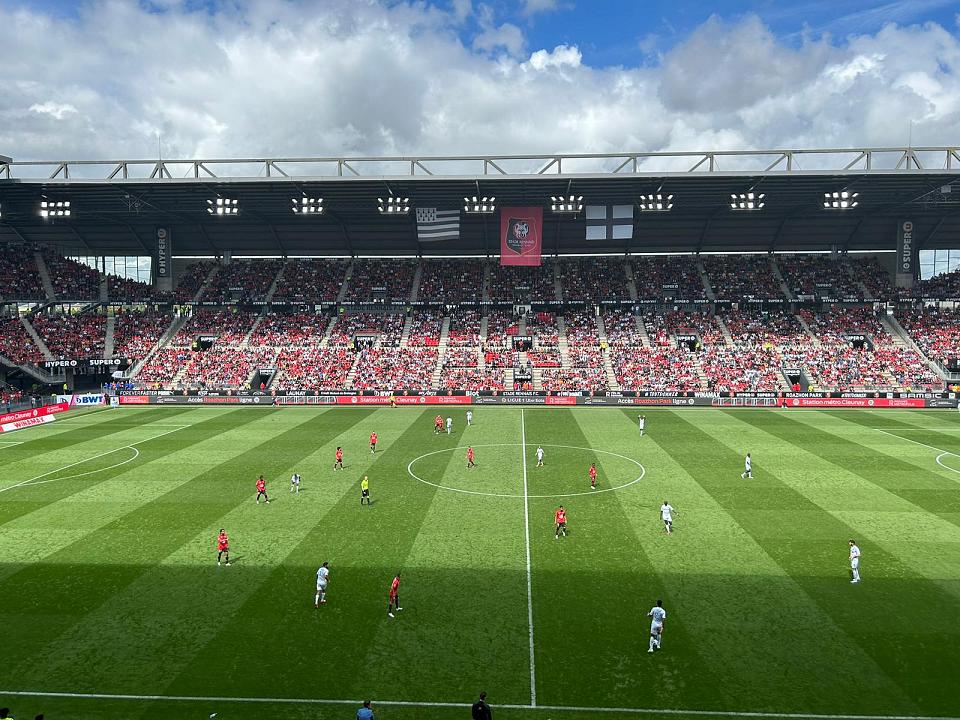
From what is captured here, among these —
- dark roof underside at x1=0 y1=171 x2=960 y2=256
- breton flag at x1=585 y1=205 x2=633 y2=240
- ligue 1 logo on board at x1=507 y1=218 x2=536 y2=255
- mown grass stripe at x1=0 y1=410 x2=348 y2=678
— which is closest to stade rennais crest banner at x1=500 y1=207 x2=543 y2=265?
ligue 1 logo on board at x1=507 y1=218 x2=536 y2=255

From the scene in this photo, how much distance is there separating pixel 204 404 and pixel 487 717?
52098mm

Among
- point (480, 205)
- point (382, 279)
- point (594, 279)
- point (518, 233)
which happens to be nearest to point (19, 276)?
point (382, 279)

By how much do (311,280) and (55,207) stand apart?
27216 millimetres

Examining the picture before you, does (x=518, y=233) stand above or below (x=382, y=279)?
above

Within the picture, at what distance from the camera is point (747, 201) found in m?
61.2

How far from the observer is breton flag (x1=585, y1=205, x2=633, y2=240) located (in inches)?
2328

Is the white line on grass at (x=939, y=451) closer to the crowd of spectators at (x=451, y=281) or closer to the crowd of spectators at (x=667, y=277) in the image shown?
the crowd of spectators at (x=667, y=277)

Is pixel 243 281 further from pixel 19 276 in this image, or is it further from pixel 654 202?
pixel 654 202

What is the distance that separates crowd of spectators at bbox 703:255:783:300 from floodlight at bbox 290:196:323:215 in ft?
152

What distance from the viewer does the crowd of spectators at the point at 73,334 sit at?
6544cm

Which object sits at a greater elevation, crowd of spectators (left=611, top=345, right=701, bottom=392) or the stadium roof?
the stadium roof

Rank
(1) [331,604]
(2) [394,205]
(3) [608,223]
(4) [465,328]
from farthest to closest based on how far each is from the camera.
→ 1. (4) [465,328]
2. (2) [394,205]
3. (3) [608,223]
4. (1) [331,604]

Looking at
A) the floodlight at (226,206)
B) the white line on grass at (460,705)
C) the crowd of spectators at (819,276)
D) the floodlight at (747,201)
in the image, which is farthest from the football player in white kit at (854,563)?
the crowd of spectators at (819,276)

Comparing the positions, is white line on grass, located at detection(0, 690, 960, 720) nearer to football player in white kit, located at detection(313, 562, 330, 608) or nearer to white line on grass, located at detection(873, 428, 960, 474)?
football player in white kit, located at detection(313, 562, 330, 608)
